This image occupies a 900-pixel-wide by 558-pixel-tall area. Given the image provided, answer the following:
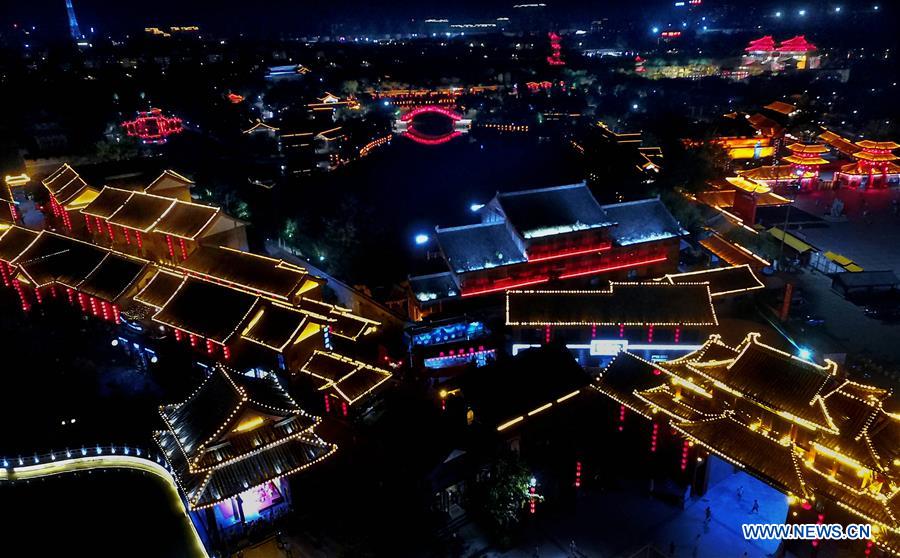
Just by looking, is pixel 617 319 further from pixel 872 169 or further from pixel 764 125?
pixel 764 125

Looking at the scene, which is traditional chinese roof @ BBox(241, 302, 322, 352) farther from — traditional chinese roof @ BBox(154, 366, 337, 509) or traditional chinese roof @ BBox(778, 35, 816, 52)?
traditional chinese roof @ BBox(778, 35, 816, 52)

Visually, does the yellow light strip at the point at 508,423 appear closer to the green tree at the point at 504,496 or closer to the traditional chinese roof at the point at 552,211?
the green tree at the point at 504,496

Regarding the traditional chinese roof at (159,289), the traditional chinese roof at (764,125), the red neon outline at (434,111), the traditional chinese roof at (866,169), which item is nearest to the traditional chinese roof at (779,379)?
the traditional chinese roof at (159,289)

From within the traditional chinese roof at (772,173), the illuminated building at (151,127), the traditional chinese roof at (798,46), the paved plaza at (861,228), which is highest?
the traditional chinese roof at (798,46)

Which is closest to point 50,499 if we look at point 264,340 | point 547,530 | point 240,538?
point 240,538

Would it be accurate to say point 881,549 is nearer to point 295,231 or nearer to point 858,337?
point 858,337

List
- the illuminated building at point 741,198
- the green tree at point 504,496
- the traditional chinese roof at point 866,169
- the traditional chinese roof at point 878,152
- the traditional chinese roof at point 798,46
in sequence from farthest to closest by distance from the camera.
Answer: the traditional chinese roof at point 798,46 → the traditional chinese roof at point 866,169 → the traditional chinese roof at point 878,152 → the illuminated building at point 741,198 → the green tree at point 504,496

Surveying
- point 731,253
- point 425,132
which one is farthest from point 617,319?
point 425,132

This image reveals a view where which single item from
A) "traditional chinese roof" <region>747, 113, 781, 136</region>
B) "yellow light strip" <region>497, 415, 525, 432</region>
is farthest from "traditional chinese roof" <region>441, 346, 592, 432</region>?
"traditional chinese roof" <region>747, 113, 781, 136</region>
